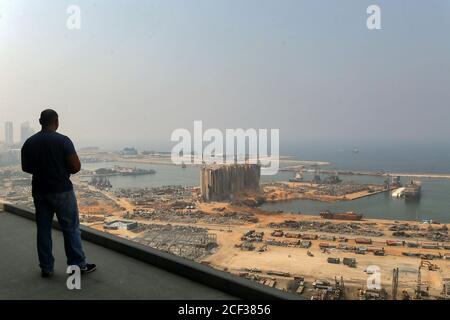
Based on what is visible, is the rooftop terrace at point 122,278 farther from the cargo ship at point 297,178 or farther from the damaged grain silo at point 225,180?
the cargo ship at point 297,178

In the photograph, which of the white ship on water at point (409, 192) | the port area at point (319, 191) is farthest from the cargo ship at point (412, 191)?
the port area at point (319, 191)

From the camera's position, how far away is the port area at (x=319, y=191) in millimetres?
8391

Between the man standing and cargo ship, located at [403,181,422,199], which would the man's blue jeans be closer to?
the man standing

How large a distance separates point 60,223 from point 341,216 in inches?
250

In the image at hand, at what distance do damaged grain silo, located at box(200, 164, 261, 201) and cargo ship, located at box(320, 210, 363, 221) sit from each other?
64.5 inches

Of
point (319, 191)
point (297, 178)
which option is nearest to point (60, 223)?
point (319, 191)

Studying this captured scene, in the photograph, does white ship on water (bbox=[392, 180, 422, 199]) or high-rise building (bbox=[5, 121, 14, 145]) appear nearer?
high-rise building (bbox=[5, 121, 14, 145])

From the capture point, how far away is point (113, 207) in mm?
5508

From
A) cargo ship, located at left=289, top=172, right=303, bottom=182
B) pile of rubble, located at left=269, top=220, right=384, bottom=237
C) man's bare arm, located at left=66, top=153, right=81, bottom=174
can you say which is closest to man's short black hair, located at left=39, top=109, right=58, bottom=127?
man's bare arm, located at left=66, top=153, right=81, bottom=174

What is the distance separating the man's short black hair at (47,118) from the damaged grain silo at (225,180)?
5554 mm

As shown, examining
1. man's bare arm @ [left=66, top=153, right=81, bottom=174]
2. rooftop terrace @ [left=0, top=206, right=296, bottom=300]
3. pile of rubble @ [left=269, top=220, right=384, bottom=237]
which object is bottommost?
pile of rubble @ [left=269, top=220, right=384, bottom=237]

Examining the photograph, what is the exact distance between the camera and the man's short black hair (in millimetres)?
1331

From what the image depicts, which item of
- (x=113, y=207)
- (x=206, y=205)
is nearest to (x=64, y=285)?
(x=113, y=207)

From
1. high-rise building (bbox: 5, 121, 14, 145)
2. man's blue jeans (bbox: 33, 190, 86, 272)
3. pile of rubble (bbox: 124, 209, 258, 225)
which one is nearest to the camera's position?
man's blue jeans (bbox: 33, 190, 86, 272)
